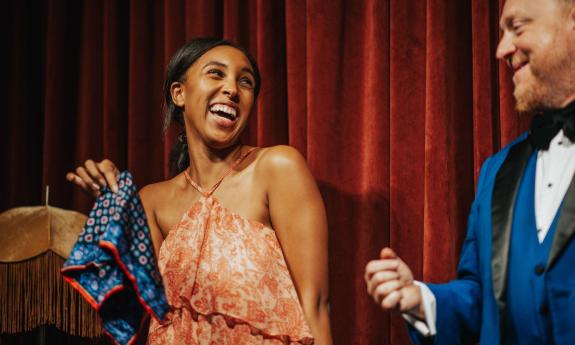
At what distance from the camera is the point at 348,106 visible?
2148 millimetres

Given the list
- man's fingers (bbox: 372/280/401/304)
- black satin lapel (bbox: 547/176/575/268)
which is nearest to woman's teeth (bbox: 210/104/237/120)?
man's fingers (bbox: 372/280/401/304)

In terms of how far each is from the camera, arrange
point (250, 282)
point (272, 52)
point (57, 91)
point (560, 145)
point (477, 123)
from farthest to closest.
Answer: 1. point (57, 91)
2. point (272, 52)
3. point (477, 123)
4. point (250, 282)
5. point (560, 145)

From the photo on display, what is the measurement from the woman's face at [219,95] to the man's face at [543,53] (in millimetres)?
723

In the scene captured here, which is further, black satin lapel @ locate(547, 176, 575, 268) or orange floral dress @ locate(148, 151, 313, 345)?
orange floral dress @ locate(148, 151, 313, 345)

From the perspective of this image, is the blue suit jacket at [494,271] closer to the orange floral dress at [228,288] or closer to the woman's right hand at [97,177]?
the orange floral dress at [228,288]

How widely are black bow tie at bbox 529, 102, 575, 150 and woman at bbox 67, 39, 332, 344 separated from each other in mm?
570

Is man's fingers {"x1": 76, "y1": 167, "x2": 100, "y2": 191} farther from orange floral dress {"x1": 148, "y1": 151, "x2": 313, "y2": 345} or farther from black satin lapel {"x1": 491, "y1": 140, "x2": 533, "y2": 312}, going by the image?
black satin lapel {"x1": 491, "y1": 140, "x2": 533, "y2": 312}

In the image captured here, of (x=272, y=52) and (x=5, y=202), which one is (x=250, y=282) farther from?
(x=5, y=202)

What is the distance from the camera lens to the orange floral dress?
1.69 meters

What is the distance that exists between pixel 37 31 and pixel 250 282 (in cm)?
161

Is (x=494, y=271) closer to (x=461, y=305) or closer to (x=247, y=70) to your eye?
(x=461, y=305)

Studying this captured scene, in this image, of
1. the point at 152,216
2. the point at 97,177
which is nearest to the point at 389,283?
the point at 97,177

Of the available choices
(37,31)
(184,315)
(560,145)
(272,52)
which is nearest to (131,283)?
(184,315)

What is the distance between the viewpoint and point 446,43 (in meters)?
1.97
